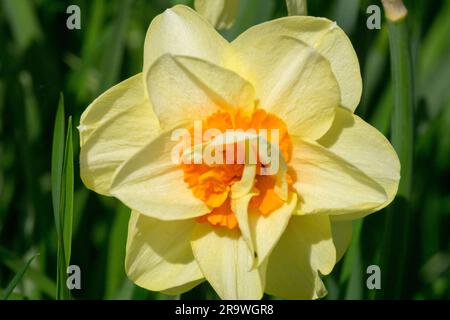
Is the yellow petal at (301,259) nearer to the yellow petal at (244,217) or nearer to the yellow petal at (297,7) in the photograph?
the yellow petal at (244,217)

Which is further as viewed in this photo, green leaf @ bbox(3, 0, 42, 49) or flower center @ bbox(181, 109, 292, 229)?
green leaf @ bbox(3, 0, 42, 49)

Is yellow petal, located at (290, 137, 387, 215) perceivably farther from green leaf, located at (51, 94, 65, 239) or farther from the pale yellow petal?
green leaf, located at (51, 94, 65, 239)

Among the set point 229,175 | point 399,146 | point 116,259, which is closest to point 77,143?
point 116,259

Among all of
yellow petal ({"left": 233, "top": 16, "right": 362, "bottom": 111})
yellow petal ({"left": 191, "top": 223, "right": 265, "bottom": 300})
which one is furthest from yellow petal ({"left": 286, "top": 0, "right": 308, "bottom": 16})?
yellow petal ({"left": 191, "top": 223, "right": 265, "bottom": 300})

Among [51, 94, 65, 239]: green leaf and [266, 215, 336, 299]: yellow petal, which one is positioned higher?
[51, 94, 65, 239]: green leaf

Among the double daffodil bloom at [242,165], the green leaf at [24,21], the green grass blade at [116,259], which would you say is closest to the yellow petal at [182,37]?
the double daffodil bloom at [242,165]
